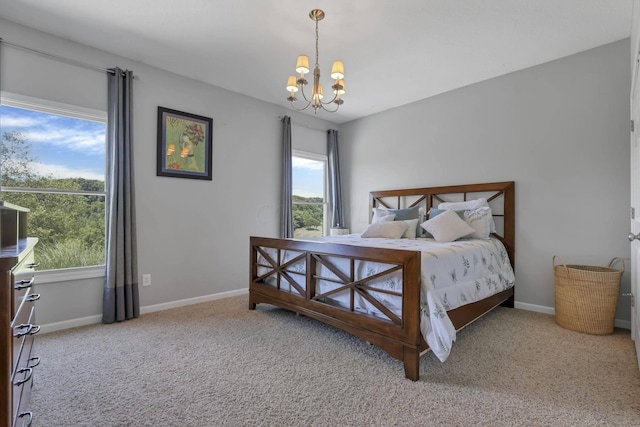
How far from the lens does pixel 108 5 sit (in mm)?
2295

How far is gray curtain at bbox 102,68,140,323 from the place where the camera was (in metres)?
2.85

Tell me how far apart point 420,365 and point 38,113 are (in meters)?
3.62

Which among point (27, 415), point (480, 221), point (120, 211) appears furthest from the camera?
point (480, 221)

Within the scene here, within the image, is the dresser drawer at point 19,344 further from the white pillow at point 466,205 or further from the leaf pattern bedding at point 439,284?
the white pillow at point 466,205

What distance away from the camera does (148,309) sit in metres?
3.15

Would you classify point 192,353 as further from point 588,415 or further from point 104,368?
point 588,415

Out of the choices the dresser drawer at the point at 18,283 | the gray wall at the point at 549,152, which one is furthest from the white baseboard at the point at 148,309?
the gray wall at the point at 549,152

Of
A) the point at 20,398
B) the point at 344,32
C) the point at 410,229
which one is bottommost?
the point at 20,398

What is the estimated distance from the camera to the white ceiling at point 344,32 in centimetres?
230

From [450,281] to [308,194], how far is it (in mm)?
2886

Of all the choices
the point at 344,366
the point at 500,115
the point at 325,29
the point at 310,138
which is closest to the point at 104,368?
the point at 344,366

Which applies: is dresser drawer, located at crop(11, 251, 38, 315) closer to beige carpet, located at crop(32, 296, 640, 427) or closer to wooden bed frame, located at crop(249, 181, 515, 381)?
beige carpet, located at crop(32, 296, 640, 427)

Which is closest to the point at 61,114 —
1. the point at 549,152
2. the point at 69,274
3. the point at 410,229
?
the point at 69,274

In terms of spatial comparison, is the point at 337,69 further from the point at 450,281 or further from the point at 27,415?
the point at 27,415
